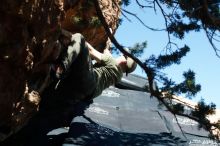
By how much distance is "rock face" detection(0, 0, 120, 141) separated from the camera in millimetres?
3133

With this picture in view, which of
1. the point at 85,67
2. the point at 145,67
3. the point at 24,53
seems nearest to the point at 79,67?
the point at 85,67

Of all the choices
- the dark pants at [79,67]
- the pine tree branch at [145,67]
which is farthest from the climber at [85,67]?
the pine tree branch at [145,67]

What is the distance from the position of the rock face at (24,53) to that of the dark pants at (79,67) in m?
0.35

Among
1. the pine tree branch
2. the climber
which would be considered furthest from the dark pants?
the pine tree branch

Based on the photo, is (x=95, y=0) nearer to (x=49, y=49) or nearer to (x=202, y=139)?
(x=49, y=49)

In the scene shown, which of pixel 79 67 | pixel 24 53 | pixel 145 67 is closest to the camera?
pixel 24 53

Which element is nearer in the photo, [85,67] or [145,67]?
[85,67]

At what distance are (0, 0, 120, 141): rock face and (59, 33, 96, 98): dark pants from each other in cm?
35

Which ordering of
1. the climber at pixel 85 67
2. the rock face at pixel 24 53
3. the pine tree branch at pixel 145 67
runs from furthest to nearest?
1. the pine tree branch at pixel 145 67
2. the climber at pixel 85 67
3. the rock face at pixel 24 53

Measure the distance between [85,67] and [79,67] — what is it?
7 centimetres

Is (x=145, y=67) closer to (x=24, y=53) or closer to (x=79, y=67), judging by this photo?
(x=79, y=67)

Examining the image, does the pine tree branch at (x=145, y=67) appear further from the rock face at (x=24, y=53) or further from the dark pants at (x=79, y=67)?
the rock face at (x=24, y=53)

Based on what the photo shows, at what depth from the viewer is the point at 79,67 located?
4473 millimetres

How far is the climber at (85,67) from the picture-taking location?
4.20 meters
